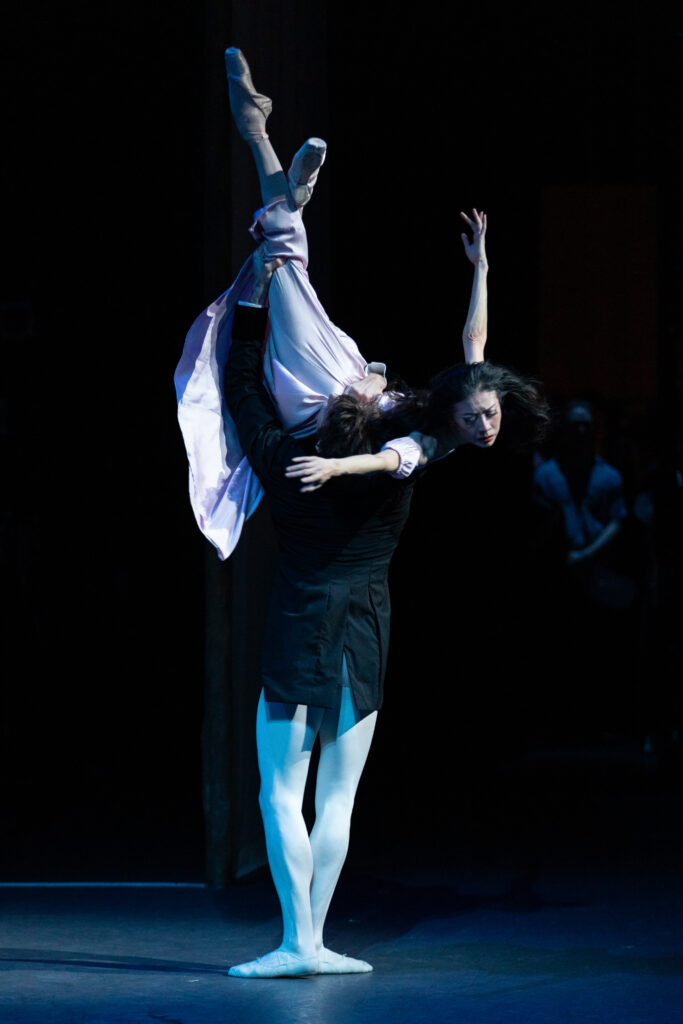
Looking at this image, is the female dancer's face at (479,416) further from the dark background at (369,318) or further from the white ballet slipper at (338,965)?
the dark background at (369,318)

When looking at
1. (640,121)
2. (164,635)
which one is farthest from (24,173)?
(640,121)

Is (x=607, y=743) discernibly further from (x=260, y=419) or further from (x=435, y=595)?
(x=260, y=419)

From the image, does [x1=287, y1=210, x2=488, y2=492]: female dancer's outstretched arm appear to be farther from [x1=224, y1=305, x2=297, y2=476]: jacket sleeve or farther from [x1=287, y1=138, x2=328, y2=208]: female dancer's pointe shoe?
[x1=287, y1=138, x2=328, y2=208]: female dancer's pointe shoe

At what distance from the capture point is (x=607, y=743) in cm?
734

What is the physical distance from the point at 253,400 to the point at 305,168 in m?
0.56

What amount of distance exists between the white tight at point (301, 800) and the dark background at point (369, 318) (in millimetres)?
2557

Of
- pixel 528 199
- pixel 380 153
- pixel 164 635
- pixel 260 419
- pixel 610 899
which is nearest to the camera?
pixel 260 419

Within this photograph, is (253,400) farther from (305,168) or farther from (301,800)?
(301,800)

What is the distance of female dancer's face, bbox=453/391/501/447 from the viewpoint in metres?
3.49

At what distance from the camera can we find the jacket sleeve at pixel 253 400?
3.68 m

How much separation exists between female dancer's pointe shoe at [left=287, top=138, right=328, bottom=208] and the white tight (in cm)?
117

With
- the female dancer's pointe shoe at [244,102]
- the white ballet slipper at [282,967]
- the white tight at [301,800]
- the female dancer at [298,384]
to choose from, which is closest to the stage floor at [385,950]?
the white ballet slipper at [282,967]

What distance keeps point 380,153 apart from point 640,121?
1937 mm

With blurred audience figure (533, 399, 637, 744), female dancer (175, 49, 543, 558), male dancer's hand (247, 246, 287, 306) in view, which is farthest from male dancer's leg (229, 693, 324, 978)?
blurred audience figure (533, 399, 637, 744)
